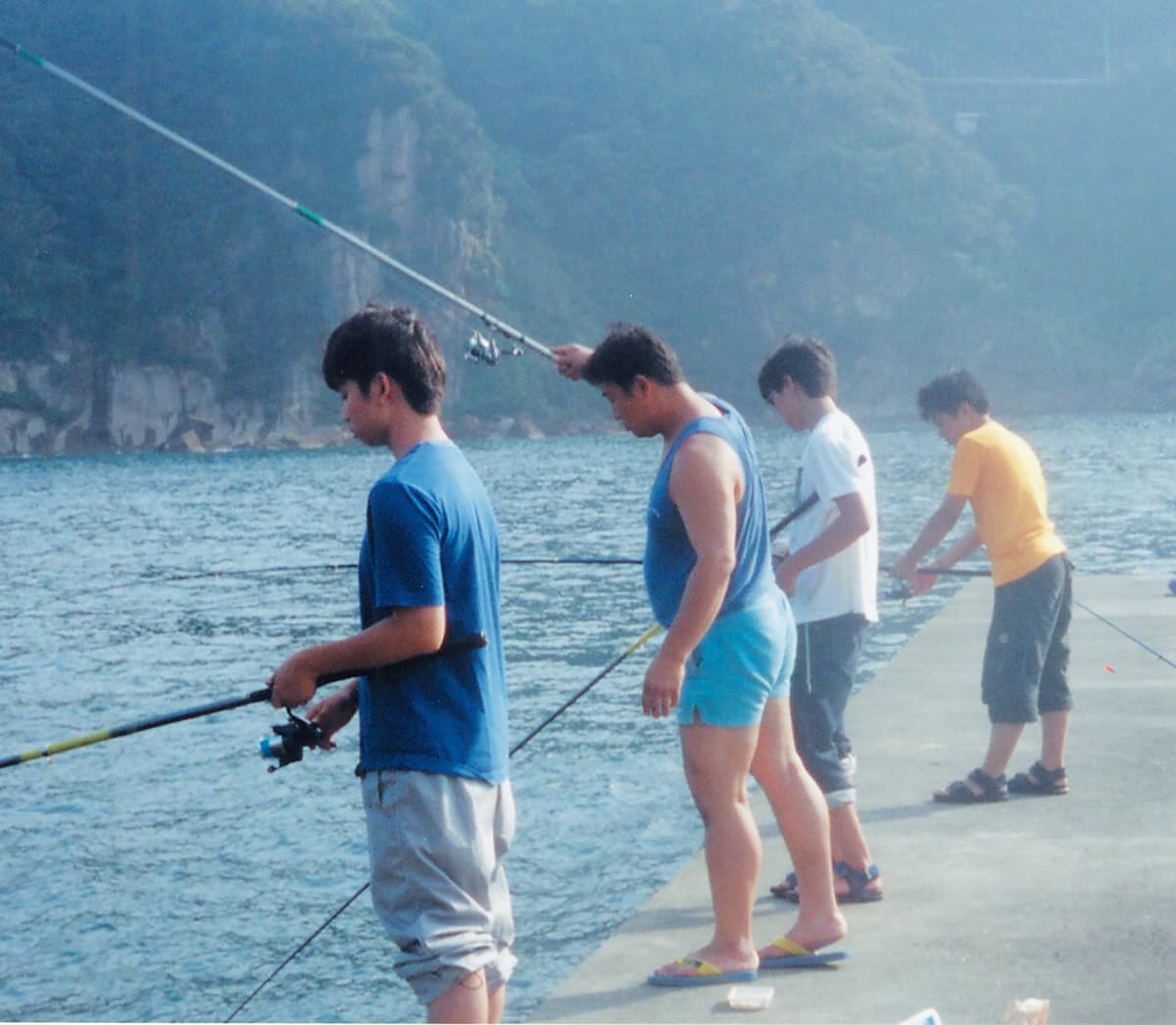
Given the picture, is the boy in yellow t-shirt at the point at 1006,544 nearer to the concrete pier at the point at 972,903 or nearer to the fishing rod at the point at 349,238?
the concrete pier at the point at 972,903

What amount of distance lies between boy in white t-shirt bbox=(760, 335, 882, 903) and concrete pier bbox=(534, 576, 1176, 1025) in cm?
35

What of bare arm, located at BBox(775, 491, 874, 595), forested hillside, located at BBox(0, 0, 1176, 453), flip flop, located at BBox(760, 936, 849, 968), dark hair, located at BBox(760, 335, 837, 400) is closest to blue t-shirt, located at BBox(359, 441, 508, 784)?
flip flop, located at BBox(760, 936, 849, 968)

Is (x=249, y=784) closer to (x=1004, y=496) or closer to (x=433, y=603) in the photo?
(x=1004, y=496)

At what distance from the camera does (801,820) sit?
445 centimetres

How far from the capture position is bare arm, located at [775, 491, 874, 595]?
485 cm

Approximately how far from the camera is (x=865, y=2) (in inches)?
5797

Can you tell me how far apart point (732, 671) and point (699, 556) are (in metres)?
0.35

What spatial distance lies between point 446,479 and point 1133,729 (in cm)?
498

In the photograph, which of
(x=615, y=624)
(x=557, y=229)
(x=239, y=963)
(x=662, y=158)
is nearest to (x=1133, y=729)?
(x=239, y=963)

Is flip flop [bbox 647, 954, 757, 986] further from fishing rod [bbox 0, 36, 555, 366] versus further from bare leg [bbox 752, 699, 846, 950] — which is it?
fishing rod [bbox 0, 36, 555, 366]

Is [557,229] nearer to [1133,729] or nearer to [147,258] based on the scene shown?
[147,258]

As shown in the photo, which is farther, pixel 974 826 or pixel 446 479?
pixel 974 826

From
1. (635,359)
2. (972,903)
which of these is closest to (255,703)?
(635,359)

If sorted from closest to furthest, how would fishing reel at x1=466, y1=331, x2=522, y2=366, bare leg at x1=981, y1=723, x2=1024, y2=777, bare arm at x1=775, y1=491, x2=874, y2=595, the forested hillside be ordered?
bare arm at x1=775, y1=491, x2=874, y2=595 < fishing reel at x1=466, y1=331, x2=522, y2=366 < bare leg at x1=981, y1=723, x2=1024, y2=777 < the forested hillside
